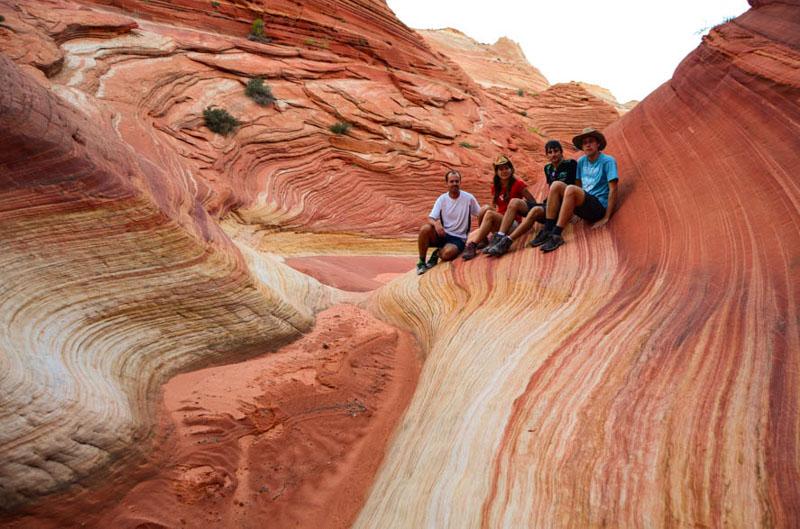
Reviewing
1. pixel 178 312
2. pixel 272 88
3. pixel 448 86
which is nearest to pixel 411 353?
pixel 178 312

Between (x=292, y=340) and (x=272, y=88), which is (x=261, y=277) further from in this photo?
(x=272, y=88)

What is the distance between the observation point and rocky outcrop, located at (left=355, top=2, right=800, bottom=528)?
2.40 metres

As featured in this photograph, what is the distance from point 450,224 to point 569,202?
6.15 feet

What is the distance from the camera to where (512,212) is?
585 cm

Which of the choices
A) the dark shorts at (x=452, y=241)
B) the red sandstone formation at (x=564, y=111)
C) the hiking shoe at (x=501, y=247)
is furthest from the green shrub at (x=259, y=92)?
the red sandstone formation at (x=564, y=111)

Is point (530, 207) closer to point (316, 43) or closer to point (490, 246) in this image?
point (490, 246)

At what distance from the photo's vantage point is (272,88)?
15.3m

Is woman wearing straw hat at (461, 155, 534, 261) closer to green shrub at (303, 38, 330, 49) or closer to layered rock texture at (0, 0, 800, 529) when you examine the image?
layered rock texture at (0, 0, 800, 529)

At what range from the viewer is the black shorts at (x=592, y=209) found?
5.37m

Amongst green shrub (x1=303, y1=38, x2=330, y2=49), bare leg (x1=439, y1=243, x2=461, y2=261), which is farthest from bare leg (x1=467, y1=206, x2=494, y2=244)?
green shrub (x1=303, y1=38, x2=330, y2=49)

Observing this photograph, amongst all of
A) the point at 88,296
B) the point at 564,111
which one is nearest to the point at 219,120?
the point at 88,296

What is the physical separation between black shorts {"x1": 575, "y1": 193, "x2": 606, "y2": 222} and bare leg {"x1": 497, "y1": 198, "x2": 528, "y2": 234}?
65cm

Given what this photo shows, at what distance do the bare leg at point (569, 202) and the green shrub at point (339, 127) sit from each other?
443 inches

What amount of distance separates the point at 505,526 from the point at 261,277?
392 centimetres
